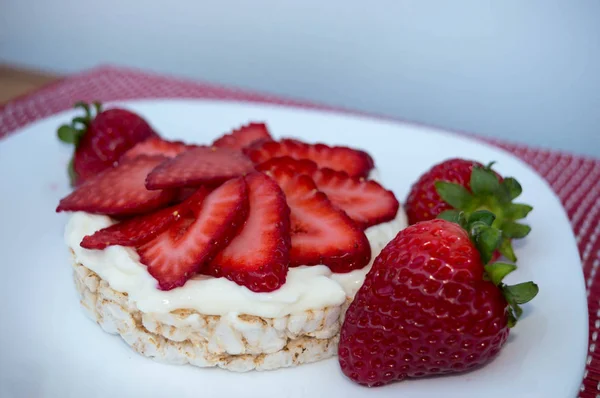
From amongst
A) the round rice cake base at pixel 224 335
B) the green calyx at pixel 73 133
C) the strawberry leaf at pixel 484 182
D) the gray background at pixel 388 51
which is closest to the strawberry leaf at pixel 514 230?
the strawberry leaf at pixel 484 182

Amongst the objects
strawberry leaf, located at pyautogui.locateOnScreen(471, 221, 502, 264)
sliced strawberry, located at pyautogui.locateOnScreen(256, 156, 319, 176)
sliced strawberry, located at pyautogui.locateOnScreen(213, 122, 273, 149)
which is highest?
strawberry leaf, located at pyautogui.locateOnScreen(471, 221, 502, 264)

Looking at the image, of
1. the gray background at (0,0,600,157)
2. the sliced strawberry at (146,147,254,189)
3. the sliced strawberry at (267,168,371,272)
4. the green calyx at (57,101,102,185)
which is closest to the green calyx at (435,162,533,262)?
the sliced strawberry at (267,168,371,272)

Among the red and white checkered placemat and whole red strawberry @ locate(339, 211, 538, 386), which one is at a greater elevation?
whole red strawberry @ locate(339, 211, 538, 386)

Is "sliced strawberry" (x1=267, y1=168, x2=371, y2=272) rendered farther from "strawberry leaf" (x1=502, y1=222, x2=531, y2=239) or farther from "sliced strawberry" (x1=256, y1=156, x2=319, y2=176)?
"strawberry leaf" (x1=502, y1=222, x2=531, y2=239)

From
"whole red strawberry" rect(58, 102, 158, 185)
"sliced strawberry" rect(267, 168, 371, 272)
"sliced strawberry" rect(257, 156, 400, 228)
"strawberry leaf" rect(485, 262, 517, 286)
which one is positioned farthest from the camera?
"whole red strawberry" rect(58, 102, 158, 185)

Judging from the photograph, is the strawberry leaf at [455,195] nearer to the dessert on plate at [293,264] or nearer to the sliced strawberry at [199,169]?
the dessert on plate at [293,264]

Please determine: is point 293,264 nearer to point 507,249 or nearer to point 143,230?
point 143,230

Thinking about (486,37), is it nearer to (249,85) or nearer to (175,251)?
(249,85)
